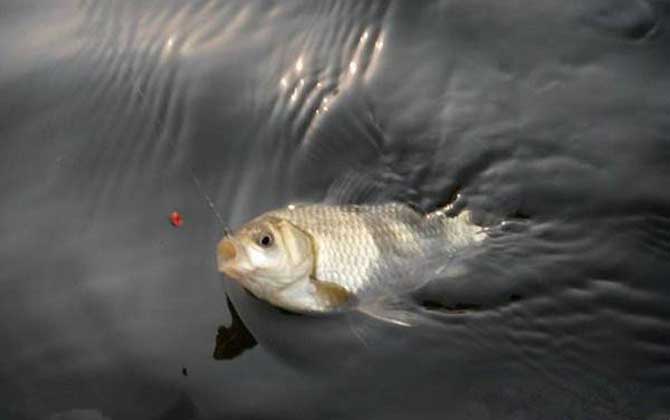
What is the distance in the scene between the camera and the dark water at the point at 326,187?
3.45 metres

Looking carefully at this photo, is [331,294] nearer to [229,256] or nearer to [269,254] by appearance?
[269,254]

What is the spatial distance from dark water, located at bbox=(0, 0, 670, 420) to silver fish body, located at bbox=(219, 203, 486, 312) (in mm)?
147

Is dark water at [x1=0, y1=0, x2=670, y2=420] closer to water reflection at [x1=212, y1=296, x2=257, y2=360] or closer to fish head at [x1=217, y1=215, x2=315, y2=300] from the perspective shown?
water reflection at [x1=212, y1=296, x2=257, y2=360]

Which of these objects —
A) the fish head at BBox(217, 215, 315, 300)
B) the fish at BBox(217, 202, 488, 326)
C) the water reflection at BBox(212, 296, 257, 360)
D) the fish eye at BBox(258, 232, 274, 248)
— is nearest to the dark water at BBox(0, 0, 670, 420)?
the water reflection at BBox(212, 296, 257, 360)

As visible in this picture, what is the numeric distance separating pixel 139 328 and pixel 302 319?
712mm

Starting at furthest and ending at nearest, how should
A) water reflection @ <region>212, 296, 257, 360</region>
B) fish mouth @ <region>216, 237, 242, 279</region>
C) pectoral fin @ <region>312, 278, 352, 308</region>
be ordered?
water reflection @ <region>212, 296, 257, 360</region>, pectoral fin @ <region>312, 278, 352, 308</region>, fish mouth @ <region>216, 237, 242, 279</region>

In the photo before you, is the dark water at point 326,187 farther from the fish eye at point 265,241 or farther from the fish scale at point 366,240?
the fish eye at point 265,241

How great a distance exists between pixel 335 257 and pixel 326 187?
2.22ft

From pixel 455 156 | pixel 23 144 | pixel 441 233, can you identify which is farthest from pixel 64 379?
pixel 455 156

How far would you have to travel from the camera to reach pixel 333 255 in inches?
135

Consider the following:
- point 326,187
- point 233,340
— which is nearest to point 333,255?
point 233,340

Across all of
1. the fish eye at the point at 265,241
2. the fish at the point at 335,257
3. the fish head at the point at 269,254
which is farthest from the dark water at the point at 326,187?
the fish eye at the point at 265,241

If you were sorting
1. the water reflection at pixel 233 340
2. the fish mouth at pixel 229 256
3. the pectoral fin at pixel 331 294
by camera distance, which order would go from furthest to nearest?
1. the water reflection at pixel 233 340
2. the pectoral fin at pixel 331 294
3. the fish mouth at pixel 229 256

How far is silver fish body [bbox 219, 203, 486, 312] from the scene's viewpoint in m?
3.33
